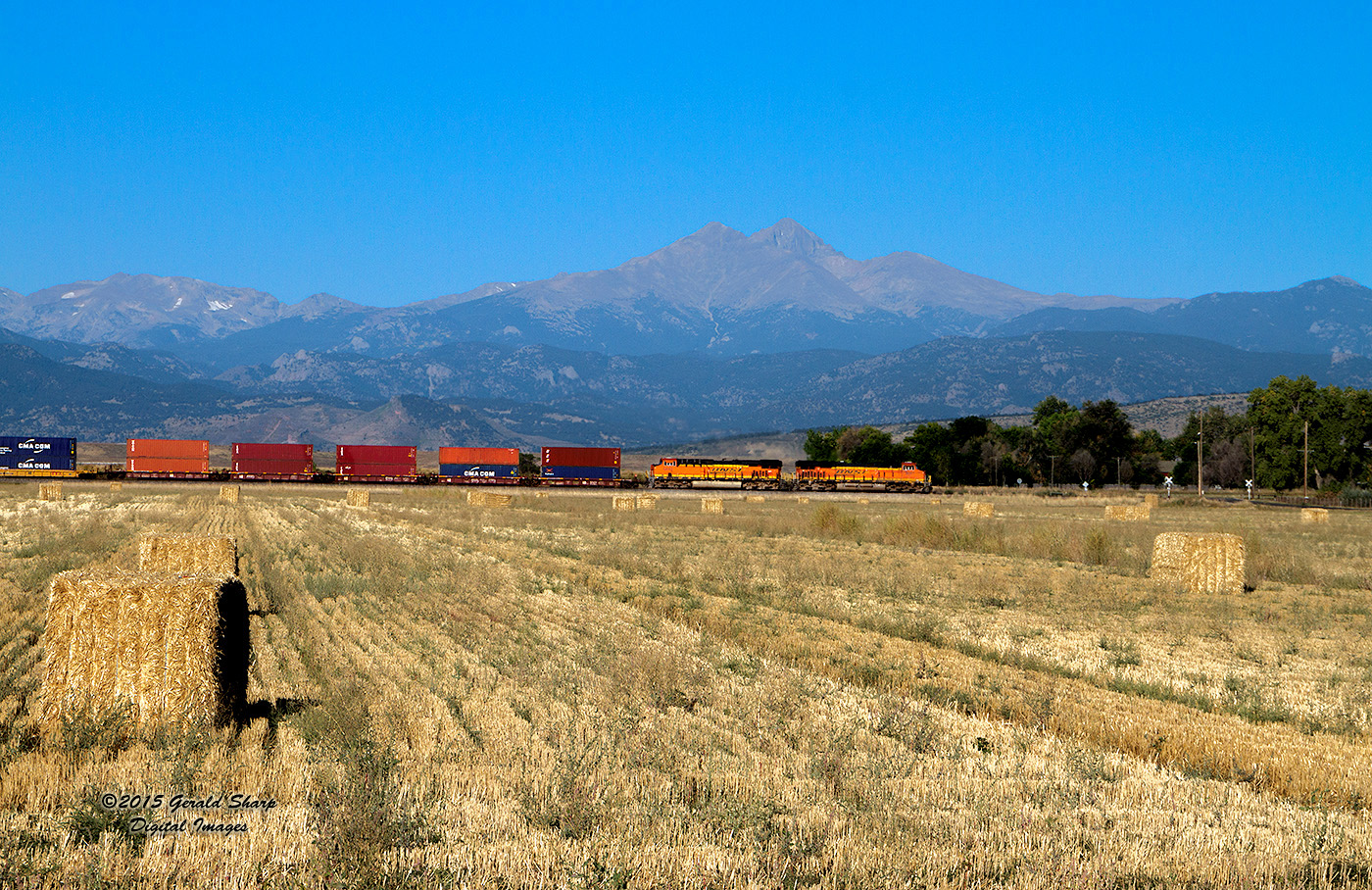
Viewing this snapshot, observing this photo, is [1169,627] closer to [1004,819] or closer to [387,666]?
[1004,819]

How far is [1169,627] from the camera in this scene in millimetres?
18766

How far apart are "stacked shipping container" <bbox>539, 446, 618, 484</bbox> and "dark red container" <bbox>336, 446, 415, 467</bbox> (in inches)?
466

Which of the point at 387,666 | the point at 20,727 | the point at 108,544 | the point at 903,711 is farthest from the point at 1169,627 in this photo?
the point at 108,544

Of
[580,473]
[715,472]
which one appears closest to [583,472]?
[580,473]

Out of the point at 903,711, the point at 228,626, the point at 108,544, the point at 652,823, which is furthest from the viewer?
the point at 108,544

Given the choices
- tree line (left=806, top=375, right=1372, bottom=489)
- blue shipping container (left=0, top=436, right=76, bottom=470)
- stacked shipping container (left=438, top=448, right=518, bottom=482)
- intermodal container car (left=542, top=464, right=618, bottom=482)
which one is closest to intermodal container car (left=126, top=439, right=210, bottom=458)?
blue shipping container (left=0, top=436, right=76, bottom=470)

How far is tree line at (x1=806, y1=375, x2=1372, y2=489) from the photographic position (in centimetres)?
9469

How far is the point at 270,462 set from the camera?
3386 inches

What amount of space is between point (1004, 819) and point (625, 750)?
3335 mm

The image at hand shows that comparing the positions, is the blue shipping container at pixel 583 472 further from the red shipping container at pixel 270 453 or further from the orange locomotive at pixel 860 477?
the red shipping container at pixel 270 453

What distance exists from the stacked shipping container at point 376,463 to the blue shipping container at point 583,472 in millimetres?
12391

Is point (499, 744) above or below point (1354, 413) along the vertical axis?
below

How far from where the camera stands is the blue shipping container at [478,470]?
90.6 m

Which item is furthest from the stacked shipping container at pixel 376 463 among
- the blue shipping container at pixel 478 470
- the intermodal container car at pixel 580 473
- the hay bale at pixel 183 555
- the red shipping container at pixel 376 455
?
the hay bale at pixel 183 555
